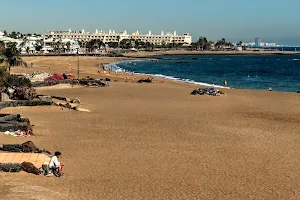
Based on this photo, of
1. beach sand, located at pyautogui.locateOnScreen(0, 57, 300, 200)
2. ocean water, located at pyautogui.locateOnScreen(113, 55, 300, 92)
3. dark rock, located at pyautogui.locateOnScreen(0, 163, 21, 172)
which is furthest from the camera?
ocean water, located at pyautogui.locateOnScreen(113, 55, 300, 92)

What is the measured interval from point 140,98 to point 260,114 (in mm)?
11043

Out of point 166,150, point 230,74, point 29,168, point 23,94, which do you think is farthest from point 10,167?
point 230,74

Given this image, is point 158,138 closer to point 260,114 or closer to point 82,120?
point 82,120

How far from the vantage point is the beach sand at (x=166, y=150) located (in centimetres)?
1291

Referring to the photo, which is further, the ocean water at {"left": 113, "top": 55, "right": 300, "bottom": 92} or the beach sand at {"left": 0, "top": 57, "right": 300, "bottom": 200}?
the ocean water at {"left": 113, "top": 55, "right": 300, "bottom": 92}

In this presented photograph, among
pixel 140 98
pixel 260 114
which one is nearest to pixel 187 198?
pixel 260 114

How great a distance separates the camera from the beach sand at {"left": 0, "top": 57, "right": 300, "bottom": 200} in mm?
12906

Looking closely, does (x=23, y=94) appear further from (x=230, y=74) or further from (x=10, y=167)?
(x=230, y=74)

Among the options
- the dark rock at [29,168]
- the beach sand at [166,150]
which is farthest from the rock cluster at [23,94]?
the dark rock at [29,168]

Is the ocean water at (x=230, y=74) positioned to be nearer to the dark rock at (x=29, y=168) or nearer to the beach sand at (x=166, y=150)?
the beach sand at (x=166, y=150)

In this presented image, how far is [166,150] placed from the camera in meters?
17.9

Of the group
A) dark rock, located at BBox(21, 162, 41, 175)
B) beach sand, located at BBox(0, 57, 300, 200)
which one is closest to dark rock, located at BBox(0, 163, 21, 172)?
dark rock, located at BBox(21, 162, 41, 175)

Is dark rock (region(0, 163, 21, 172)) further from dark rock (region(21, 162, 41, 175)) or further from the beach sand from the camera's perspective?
the beach sand

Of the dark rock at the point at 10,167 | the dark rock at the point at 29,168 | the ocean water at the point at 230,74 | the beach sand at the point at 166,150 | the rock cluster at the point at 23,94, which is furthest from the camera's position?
the ocean water at the point at 230,74
